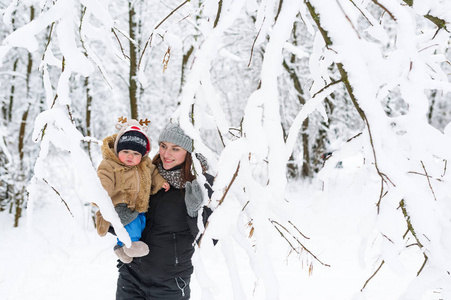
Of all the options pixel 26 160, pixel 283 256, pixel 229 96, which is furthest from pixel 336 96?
pixel 26 160

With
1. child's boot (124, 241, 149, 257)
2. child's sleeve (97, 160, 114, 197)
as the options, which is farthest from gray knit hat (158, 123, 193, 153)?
child's boot (124, 241, 149, 257)

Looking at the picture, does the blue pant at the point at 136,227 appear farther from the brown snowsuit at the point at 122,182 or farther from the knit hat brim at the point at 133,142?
the knit hat brim at the point at 133,142

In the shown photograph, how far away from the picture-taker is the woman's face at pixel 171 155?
2.06 metres

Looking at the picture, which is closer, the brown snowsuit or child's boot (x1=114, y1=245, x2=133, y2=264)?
the brown snowsuit

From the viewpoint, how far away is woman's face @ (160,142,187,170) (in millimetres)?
2057

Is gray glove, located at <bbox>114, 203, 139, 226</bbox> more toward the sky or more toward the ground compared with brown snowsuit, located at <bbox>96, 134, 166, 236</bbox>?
more toward the ground

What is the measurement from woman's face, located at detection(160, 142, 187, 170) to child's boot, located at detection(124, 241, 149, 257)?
0.43m

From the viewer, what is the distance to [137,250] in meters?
1.97

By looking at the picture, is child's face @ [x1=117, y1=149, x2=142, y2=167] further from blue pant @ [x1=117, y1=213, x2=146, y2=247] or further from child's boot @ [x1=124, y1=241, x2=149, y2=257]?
child's boot @ [x1=124, y1=241, x2=149, y2=257]

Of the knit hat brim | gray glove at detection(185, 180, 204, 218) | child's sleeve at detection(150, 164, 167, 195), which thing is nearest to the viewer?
gray glove at detection(185, 180, 204, 218)

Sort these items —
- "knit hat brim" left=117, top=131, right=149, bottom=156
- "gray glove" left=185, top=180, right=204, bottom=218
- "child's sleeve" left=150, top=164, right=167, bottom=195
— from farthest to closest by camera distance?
"child's sleeve" left=150, top=164, right=167, bottom=195 → "knit hat brim" left=117, top=131, right=149, bottom=156 → "gray glove" left=185, top=180, right=204, bottom=218

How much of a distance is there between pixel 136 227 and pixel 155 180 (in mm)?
274

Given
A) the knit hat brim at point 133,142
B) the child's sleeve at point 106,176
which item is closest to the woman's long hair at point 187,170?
the knit hat brim at point 133,142

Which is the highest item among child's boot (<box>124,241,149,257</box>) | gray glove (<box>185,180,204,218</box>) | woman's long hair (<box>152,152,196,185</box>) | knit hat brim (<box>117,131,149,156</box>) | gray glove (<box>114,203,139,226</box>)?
knit hat brim (<box>117,131,149,156</box>)
